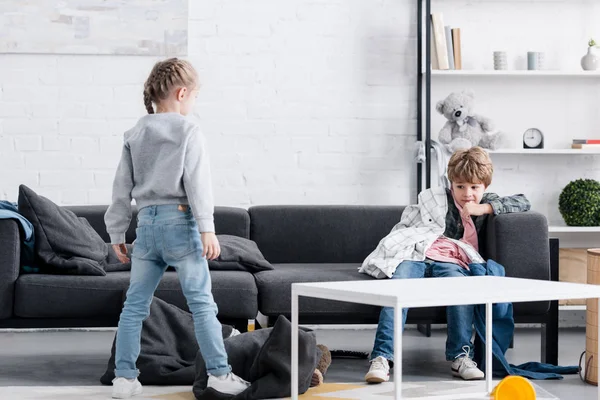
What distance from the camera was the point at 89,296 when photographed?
10.9 feet

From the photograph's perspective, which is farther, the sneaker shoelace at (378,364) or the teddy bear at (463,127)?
the teddy bear at (463,127)

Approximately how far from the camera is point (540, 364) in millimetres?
3445

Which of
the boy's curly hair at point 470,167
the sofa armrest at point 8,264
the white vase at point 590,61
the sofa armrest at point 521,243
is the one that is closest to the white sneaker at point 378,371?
the sofa armrest at point 521,243

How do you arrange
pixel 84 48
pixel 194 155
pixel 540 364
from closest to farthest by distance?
1. pixel 194 155
2. pixel 540 364
3. pixel 84 48

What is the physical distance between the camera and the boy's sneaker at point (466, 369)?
324 centimetres

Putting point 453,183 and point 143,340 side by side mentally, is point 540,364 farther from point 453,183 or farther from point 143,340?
point 143,340

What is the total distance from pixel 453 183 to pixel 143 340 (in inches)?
52.7

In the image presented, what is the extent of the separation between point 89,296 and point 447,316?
49.6 inches

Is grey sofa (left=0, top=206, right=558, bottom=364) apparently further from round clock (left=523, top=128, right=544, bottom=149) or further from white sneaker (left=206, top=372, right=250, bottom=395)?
round clock (left=523, top=128, right=544, bottom=149)

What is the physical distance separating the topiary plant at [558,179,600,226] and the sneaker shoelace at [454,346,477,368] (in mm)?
1461

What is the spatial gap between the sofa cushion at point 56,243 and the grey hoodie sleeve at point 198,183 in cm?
82

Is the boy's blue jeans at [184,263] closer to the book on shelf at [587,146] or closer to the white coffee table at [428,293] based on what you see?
the white coffee table at [428,293]

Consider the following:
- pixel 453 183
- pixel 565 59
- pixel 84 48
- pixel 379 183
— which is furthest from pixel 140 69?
pixel 565 59

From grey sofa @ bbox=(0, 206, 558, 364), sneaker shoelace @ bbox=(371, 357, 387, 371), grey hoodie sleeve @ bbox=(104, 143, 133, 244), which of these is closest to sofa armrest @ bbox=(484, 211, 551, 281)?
grey sofa @ bbox=(0, 206, 558, 364)
